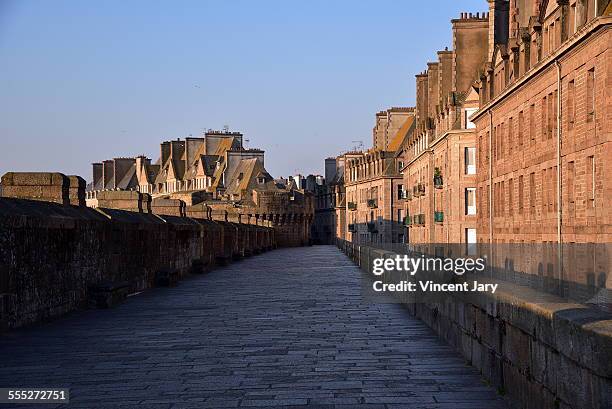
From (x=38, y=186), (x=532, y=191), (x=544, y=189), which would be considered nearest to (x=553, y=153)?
(x=544, y=189)

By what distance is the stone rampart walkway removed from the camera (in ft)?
24.7

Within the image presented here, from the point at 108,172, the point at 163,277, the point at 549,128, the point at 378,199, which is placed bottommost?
the point at 163,277

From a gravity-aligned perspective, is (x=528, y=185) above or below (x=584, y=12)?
below

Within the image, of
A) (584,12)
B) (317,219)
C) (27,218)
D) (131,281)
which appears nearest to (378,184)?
(317,219)

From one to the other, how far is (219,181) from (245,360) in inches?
4422

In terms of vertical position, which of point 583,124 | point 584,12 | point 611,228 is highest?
point 584,12

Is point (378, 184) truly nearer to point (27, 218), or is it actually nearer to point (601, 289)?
point (27, 218)

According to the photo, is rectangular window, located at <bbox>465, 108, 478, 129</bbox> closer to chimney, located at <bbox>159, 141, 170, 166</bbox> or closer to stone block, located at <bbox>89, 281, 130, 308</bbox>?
stone block, located at <bbox>89, 281, 130, 308</bbox>

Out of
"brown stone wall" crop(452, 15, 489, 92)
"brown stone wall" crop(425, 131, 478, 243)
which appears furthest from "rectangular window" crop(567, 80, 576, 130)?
"brown stone wall" crop(452, 15, 489, 92)

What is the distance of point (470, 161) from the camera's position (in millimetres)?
53500

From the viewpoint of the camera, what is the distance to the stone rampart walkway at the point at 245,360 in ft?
24.7

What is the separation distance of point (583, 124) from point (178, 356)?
69.3 feet

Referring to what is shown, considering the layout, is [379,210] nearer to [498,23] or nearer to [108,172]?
[498,23]

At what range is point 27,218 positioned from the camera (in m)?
12.5
